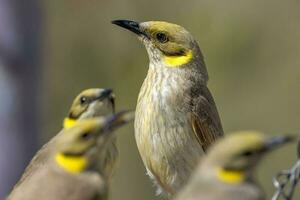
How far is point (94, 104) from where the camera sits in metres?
6.92

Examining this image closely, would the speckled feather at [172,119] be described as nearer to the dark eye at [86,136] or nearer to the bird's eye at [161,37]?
the bird's eye at [161,37]

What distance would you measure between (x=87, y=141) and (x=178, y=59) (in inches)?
95.8

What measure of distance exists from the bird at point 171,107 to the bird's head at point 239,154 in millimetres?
2559

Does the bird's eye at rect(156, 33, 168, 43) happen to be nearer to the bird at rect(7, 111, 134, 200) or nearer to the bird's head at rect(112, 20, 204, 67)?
the bird's head at rect(112, 20, 204, 67)

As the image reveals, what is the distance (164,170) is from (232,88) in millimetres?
6866

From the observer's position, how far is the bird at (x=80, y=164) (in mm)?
5703

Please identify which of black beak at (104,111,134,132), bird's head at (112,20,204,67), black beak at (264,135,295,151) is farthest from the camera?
bird's head at (112,20,204,67)

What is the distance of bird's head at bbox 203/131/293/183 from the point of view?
16.8ft

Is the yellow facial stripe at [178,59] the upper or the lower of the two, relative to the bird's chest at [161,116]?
upper

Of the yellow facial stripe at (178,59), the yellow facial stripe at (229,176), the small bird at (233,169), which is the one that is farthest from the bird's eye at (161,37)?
the yellow facial stripe at (229,176)

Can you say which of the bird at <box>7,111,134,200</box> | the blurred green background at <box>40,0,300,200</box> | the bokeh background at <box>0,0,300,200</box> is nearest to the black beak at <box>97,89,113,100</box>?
the bird at <box>7,111,134,200</box>

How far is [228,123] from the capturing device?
48.4 ft

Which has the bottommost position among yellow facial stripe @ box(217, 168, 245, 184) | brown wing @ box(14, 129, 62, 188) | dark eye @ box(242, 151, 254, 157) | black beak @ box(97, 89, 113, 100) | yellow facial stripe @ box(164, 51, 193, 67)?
brown wing @ box(14, 129, 62, 188)

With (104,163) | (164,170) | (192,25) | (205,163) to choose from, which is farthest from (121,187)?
(205,163)
